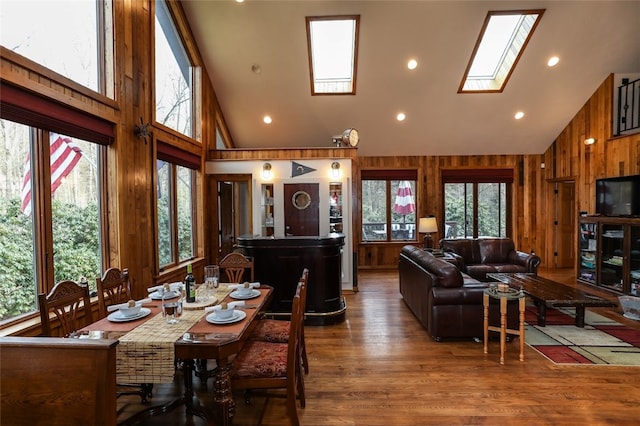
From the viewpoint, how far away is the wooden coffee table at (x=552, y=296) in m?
3.66

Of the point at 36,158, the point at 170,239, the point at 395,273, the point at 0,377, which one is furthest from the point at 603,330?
the point at 36,158

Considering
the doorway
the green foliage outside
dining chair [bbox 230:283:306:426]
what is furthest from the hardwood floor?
the doorway

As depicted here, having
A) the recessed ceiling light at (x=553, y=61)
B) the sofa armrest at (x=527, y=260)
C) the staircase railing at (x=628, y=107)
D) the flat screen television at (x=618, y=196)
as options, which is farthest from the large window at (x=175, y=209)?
the staircase railing at (x=628, y=107)

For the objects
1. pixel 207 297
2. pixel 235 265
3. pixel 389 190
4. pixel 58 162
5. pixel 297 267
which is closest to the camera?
pixel 207 297

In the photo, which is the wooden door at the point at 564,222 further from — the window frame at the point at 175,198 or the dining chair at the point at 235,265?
the window frame at the point at 175,198

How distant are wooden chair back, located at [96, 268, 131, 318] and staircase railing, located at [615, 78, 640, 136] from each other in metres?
7.84

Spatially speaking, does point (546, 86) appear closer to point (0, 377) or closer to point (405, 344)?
point (405, 344)

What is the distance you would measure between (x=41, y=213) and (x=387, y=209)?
6.49 m


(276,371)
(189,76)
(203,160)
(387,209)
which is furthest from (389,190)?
(276,371)

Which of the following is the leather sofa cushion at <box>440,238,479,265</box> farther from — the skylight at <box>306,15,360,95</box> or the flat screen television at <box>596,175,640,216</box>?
the skylight at <box>306,15,360,95</box>

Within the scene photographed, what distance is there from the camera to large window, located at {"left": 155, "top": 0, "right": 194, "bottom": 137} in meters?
4.95

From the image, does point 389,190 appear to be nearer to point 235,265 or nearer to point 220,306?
point 235,265

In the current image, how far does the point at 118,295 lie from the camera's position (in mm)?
2826

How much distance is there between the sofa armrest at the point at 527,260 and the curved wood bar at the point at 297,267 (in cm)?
337
